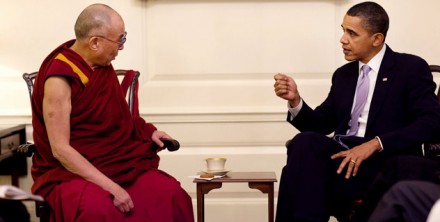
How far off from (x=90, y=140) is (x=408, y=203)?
138cm

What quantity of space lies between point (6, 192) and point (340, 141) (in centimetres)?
169

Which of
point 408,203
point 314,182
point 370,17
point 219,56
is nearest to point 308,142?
point 314,182

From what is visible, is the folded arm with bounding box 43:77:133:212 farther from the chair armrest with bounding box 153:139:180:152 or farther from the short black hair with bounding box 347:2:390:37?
the short black hair with bounding box 347:2:390:37

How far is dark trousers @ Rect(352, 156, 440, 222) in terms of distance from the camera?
122 inches

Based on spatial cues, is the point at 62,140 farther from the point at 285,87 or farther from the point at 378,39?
the point at 378,39

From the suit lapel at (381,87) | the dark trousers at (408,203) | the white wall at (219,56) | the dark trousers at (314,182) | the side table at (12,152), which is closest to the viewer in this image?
the dark trousers at (408,203)

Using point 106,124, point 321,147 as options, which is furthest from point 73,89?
point 321,147

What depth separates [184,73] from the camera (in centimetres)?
447

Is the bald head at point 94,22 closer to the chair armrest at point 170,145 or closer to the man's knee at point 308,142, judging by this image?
the chair armrest at point 170,145

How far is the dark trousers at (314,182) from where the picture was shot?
10.8ft

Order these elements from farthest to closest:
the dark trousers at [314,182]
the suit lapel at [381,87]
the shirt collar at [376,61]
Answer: the shirt collar at [376,61], the suit lapel at [381,87], the dark trousers at [314,182]

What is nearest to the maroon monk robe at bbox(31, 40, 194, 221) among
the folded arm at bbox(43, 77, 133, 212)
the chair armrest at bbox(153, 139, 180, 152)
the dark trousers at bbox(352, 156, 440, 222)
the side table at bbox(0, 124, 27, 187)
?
the folded arm at bbox(43, 77, 133, 212)

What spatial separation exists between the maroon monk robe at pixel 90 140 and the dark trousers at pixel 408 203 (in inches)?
41.1

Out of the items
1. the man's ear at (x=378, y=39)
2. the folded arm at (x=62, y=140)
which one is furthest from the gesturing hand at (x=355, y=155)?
the folded arm at (x=62, y=140)
